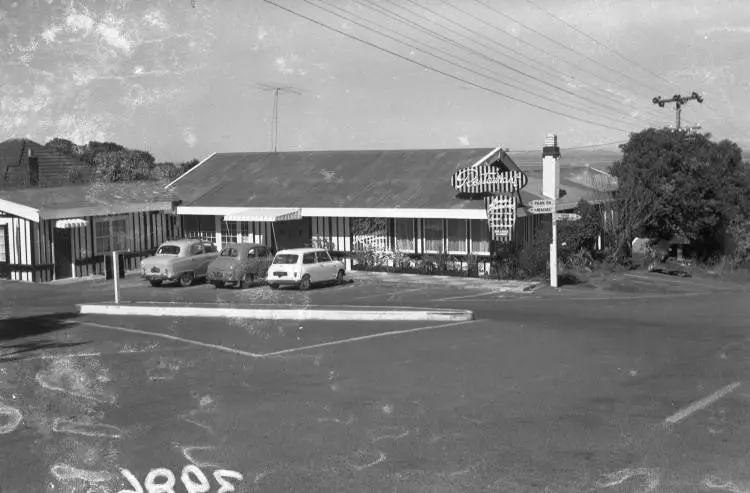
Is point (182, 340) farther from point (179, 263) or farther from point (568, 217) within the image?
point (568, 217)

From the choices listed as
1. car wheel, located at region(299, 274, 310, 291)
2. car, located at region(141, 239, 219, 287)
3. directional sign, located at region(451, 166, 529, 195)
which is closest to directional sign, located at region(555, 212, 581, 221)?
directional sign, located at region(451, 166, 529, 195)

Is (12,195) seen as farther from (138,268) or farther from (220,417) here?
(220,417)

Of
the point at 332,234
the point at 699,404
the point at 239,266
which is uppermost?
the point at 332,234

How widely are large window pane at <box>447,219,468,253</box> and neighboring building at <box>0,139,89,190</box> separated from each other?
126 feet

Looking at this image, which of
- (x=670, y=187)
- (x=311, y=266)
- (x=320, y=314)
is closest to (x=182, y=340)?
(x=320, y=314)

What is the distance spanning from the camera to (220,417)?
42.6 ft

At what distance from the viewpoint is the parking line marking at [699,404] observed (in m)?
12.5

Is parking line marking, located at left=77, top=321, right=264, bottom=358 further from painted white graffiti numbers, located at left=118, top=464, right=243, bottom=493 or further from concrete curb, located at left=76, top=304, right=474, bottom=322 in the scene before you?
painted white graffiti numbers, located at left=118, top=464, right=243, bottom=493

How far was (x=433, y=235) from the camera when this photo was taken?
122 ft

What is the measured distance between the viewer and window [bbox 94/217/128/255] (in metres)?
37.6

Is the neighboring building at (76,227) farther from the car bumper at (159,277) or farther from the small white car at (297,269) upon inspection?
the small white car at (297,269)

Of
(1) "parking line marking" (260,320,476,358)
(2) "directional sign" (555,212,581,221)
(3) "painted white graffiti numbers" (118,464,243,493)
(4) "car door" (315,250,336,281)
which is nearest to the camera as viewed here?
(3) "painted white graffiti numbers" (118,464,243,493)

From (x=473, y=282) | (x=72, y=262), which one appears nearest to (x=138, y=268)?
(x=72, y=262)

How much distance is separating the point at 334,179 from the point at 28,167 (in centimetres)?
3201
